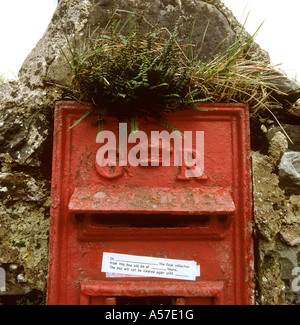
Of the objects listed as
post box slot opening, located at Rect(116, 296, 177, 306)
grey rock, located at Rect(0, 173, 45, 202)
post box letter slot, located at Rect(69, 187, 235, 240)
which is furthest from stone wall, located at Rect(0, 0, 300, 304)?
post box slot opening, located at Rect(116, 296, 177, 306)

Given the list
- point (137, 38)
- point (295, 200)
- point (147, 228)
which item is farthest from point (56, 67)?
point (295, 200)

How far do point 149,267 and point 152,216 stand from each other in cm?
22

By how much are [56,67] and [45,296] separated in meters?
1.08

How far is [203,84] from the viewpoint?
119 centimetres

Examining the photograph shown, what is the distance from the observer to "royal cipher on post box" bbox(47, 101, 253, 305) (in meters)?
1.10

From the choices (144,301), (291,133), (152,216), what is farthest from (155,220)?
(291,133)

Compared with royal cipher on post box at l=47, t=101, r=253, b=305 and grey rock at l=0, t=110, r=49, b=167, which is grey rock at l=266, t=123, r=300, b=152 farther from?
grey rock at l=0, t=110, r=49, b=167

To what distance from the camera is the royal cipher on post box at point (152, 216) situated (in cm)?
110

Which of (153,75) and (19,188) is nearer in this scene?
(153,75)

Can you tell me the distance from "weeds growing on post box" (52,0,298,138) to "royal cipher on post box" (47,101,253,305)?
0.08 metres

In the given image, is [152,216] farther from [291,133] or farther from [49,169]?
[291,133]

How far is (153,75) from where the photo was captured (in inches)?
40.4

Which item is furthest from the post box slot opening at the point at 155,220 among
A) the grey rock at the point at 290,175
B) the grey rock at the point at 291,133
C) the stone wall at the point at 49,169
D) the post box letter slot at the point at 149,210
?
the grey rock at the point at 291,133

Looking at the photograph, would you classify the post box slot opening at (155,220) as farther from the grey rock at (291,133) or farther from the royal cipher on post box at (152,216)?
the grey rock at (291,133)
